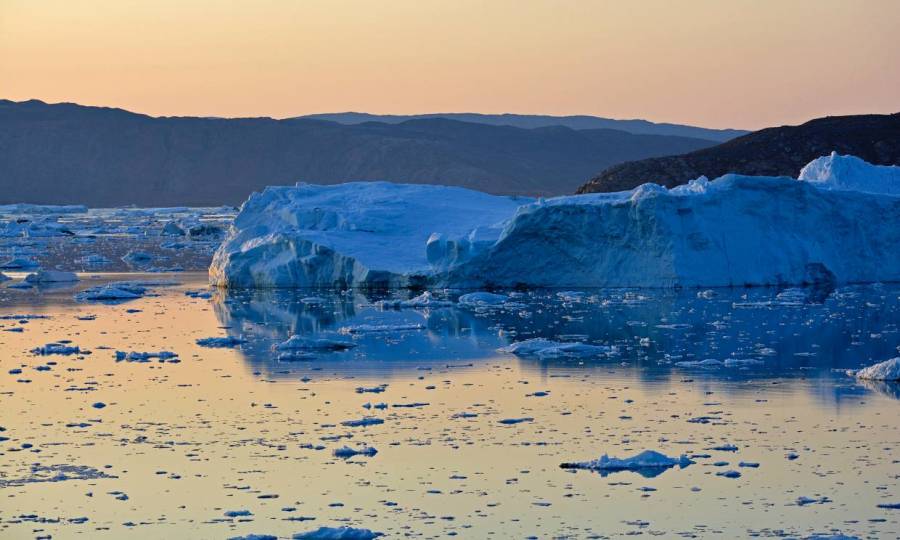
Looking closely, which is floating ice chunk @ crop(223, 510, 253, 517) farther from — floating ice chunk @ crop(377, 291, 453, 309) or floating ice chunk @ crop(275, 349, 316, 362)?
floating ice chunk @ crop(377, 291, 453, 309)

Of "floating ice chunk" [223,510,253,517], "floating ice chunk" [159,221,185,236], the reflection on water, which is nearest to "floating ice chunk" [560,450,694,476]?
"floating ice chunk" [223,510,253,517]

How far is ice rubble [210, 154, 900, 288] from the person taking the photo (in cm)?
1812

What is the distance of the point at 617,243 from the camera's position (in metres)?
18.4

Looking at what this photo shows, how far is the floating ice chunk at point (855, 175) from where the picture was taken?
20.6m

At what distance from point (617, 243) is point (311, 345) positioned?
7076mm

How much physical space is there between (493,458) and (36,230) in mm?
→ 38161

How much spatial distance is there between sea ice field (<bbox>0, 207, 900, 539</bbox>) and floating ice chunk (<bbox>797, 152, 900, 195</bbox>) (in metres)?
4.70

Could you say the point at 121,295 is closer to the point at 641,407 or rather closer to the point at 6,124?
the point at 641,407

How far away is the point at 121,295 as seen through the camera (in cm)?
1844

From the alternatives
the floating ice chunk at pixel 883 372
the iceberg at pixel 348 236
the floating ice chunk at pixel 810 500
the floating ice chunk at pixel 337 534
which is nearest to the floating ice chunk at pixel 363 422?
the floating ice chunk at pixel 337 534

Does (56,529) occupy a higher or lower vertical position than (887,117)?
lower

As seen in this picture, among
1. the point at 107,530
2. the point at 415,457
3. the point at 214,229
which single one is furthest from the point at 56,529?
the point at 214,229

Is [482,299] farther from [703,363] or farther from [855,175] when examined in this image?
[855,175]

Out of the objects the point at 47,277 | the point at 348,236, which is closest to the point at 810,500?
the point at 348,236
